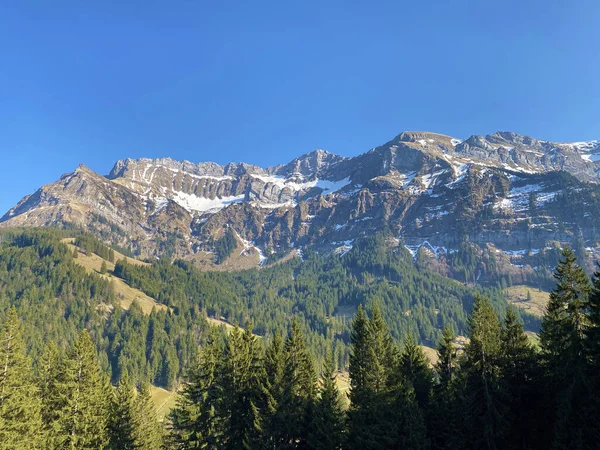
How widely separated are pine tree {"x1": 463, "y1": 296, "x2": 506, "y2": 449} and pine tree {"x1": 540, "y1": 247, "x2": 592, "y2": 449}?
4.83 m

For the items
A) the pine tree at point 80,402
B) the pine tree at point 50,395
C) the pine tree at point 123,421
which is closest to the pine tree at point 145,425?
the pine tree at point 123,421

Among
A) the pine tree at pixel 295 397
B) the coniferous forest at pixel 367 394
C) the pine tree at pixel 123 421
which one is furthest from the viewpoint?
the pine tree at pixel 123 421

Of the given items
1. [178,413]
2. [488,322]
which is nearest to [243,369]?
[178,413]

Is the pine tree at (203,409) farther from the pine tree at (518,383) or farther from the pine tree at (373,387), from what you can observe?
the pine tree at (518,383)

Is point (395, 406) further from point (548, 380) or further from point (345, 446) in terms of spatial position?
point (548, 380)

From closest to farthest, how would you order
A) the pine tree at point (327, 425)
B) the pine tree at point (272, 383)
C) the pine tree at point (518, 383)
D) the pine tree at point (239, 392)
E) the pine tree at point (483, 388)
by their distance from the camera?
the pine tree at point (483, 388)
the pine tree at point (518, 383)
the pine tree at point (327, 425)
the pine tree at point (272, 383)
the pine tree at point (239, 392)

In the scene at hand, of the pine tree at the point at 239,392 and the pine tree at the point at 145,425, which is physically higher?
the pine tree at the point at 239,392

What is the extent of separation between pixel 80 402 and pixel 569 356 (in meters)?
47.0

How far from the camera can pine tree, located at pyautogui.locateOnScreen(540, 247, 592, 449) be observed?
30.0m

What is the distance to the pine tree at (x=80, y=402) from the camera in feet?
124

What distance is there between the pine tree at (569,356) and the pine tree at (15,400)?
45.4m

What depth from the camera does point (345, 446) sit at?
39.2 meters

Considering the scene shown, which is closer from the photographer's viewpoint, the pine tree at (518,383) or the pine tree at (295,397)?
the pine tree at (518,383)

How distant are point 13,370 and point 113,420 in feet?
61.6
